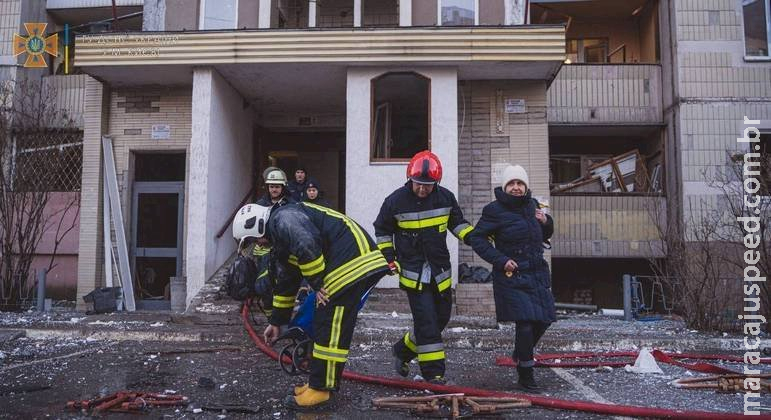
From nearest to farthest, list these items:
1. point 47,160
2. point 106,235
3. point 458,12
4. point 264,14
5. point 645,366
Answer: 1. point 645,366
2. point 106,235
3. point 458,12
4. point 264,14
5. point 47,160

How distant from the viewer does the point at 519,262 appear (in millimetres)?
4656

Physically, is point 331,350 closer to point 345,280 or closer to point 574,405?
point 345,280

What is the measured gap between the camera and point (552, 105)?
43.3ft

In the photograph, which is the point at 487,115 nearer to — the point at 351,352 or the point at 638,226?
the point at 638,226

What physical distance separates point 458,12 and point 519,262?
7565 mm

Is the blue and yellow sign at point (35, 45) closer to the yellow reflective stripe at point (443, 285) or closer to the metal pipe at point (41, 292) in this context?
the metal pipe at point (41, 292)

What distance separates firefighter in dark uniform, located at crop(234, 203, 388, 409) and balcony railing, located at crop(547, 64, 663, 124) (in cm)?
1018

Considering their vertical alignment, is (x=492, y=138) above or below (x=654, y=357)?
above

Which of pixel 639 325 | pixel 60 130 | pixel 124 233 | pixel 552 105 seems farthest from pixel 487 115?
pixel 60 130

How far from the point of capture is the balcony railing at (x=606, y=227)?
12.6m

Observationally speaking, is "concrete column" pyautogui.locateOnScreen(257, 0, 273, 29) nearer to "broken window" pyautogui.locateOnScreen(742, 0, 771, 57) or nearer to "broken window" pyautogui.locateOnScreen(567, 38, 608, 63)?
"broken window" pyautogui.locateOnScreen(567, 38, 608, 63)

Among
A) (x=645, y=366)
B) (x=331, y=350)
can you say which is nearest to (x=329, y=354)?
(x=331, y=350)

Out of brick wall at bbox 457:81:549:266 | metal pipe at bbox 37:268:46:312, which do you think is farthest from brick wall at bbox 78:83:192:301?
brick wall at bbox 457:81:549:266

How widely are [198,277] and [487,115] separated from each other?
5754 millimetres
